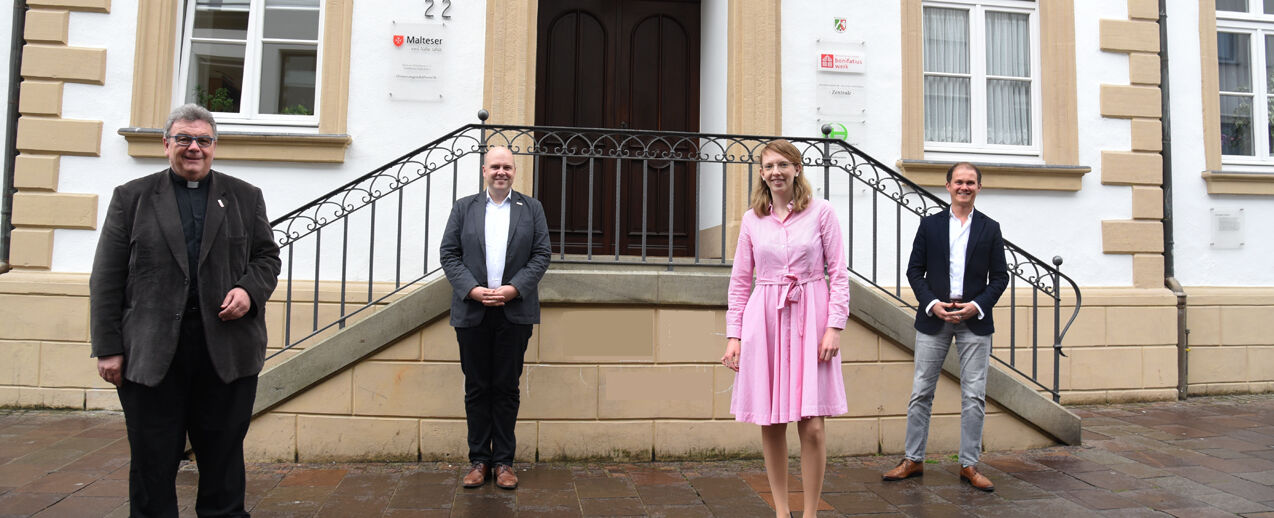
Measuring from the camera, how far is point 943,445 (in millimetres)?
4926

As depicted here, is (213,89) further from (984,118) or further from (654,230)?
(984,118)

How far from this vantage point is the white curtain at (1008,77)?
23.5 feet

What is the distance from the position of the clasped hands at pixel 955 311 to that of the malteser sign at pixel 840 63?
3045 millimetres

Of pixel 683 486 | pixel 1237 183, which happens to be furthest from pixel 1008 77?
pixel 683 486

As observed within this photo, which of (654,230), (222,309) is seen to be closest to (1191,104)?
(654,230)

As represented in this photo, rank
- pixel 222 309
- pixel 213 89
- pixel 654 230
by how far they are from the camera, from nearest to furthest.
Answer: pixel 222 309
pixel 213 89
pixel 654 230

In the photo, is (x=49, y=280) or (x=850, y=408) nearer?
(x=850, y=408)

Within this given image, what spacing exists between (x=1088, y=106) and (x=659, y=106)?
3.84m

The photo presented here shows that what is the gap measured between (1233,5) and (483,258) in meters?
7.79

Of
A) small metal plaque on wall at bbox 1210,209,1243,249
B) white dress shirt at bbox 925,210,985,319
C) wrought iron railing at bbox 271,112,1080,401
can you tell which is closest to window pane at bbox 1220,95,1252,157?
small metal plaque on wall at bbox 1210,209,1243,249

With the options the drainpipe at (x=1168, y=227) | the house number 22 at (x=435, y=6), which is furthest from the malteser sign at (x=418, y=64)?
the drainpipe at (x=1168, y=227)

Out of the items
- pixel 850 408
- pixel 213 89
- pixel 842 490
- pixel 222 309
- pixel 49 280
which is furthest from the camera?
pixel 213 89

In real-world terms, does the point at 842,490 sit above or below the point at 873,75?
below

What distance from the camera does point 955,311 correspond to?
412 centimetres
